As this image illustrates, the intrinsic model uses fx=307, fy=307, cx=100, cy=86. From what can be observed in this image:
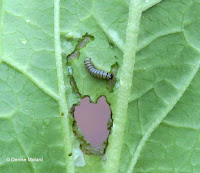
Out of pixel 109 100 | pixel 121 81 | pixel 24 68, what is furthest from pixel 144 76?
pixel 24 68

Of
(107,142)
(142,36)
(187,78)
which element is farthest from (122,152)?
(142,36)

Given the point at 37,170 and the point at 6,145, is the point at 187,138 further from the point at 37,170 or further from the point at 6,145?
the point at 6,145

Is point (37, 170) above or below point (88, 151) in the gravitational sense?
below

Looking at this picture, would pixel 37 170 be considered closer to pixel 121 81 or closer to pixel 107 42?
pixel 121 81

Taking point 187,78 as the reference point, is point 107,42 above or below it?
above


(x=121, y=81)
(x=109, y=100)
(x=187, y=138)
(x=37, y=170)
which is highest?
(x=121, y=81)

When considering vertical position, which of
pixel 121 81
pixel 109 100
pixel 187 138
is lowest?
pixel 187 138
